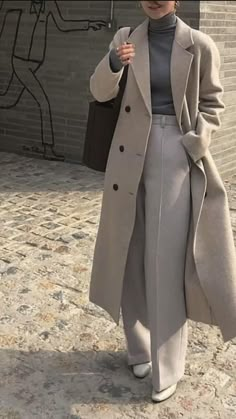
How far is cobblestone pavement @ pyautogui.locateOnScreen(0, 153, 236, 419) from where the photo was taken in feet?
9.09

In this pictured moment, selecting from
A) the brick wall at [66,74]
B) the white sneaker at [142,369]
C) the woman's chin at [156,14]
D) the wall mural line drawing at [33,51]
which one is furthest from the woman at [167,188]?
the wall mural line drawing at [33,51]

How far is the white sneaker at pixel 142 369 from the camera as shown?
2973 mm

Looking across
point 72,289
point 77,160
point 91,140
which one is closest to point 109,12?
point 77,160

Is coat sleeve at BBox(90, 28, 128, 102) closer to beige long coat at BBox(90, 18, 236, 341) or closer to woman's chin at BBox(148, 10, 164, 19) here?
beige long coat at BBox(90, 18, 236, 341)

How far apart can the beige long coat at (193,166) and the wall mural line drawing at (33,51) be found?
4.89 m

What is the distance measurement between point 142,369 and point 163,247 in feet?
2.41

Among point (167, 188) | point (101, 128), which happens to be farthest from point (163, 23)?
point (167, 188)

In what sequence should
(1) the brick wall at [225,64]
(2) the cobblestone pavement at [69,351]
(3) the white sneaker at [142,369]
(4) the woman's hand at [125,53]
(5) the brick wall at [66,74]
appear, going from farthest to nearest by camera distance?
(5) the brick wall at [66,74]
(1) the brick wall at [225,64]
(3) the white sneaker at [142,369]
(2) the cobblestone pavement at [69,351]
(4) the woman's hand at [125,53]

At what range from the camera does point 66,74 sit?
731 centimetres

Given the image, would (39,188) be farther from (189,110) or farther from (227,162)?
Result: (189,110)

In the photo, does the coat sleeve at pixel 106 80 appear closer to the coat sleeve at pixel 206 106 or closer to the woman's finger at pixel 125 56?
Answer: the woman's finger at pixel 125 56

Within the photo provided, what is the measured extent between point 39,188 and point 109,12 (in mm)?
2165

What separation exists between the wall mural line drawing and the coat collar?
4869 mm

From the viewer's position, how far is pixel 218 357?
3.20m
